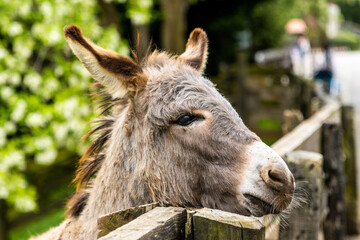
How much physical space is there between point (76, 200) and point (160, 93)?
800 millimetres

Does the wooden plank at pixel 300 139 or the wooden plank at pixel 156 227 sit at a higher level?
the wooden plank at pixel 156 227

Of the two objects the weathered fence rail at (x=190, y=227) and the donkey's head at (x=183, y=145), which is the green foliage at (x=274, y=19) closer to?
the donkey's head at (x=183, y=145)

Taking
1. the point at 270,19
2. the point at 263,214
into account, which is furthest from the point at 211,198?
the point at 270,19

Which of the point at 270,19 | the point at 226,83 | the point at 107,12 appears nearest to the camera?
the point at 107,12

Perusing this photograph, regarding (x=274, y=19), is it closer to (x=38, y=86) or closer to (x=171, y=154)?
(x=38, y=86)

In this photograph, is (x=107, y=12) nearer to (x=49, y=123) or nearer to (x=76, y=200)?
(x=49, y=123)

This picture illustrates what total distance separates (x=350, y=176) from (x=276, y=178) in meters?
4.66

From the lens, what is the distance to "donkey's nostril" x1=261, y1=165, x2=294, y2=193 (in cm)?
191

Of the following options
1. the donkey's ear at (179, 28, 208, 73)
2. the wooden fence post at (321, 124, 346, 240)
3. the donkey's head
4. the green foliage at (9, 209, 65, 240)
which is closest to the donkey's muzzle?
the donkey's head

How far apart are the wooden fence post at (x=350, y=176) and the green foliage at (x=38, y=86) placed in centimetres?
361

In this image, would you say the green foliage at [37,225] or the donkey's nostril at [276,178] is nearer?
the donkey's nostril at [276,178]

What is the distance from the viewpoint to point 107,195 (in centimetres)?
219

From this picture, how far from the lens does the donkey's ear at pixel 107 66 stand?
212 centimetres

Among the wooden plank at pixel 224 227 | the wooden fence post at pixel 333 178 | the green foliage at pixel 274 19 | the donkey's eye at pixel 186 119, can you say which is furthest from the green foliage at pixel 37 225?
the green foliage at pixel 274 19
